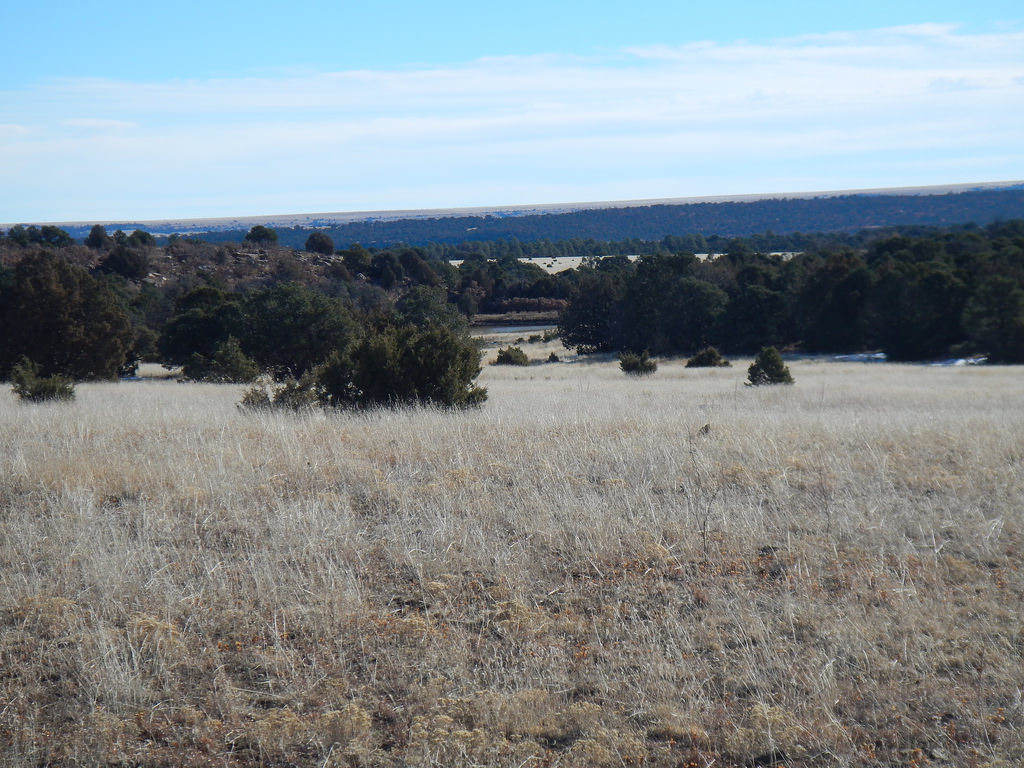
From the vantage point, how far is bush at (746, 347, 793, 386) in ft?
82.1

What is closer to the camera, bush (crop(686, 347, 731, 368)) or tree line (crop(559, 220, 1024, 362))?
bush (crop(686, 347, 731, 368))

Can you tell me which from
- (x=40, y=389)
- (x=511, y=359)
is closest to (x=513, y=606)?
(x=40, y=389)

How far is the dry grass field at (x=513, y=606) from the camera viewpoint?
3066 mm

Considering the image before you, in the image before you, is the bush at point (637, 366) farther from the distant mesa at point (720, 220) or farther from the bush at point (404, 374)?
the distant mesa at point (720, 220)

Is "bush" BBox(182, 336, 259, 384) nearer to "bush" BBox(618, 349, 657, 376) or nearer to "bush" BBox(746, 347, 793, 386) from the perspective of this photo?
"bush" BBox(618, 349, 657, 376)

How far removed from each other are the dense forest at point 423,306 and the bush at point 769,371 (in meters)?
9.79

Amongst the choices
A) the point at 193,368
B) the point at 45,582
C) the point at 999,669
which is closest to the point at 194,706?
the point at 45,582

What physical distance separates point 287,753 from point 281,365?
1196 inches

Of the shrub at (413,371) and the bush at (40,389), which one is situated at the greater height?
the shrub at (413,371)

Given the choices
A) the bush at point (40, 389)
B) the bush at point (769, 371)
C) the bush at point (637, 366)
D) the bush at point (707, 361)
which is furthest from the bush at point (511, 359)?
the bush at point (40, 389)

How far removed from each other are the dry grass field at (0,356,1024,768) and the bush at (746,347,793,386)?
18.0 metres

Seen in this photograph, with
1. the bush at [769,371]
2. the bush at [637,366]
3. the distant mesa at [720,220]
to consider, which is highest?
the distant mesa at [720,220]

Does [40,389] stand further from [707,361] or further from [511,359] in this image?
[707,361]

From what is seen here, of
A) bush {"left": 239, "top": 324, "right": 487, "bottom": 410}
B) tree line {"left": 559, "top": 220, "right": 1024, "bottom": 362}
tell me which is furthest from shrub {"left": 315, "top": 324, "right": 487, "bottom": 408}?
tree line {"left": 559, "top": 220, "right": 1024, "bottom": 362}
